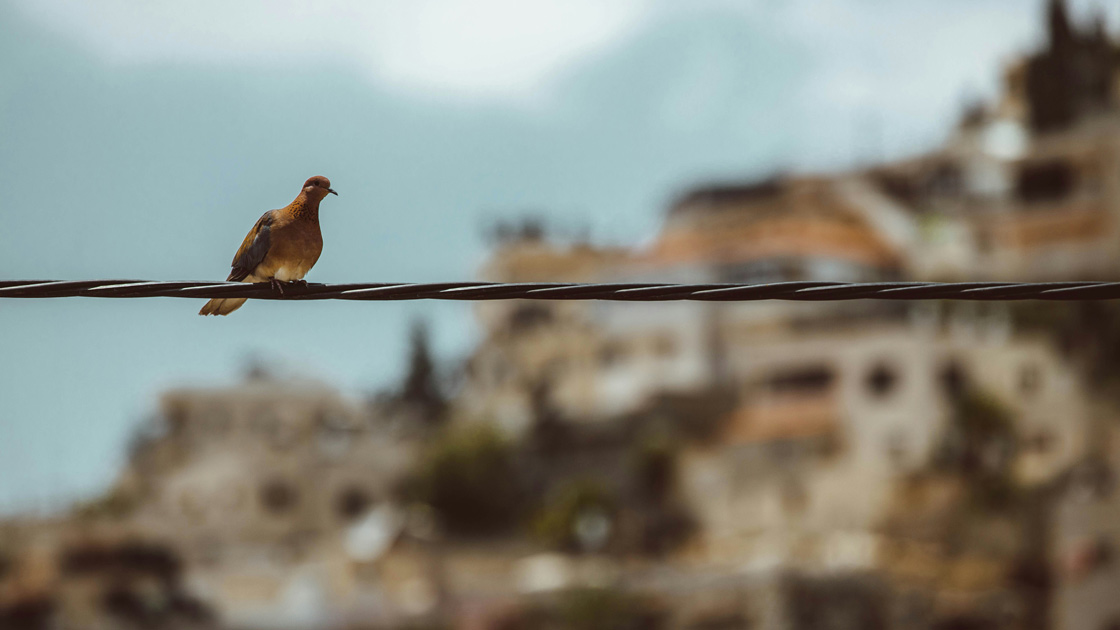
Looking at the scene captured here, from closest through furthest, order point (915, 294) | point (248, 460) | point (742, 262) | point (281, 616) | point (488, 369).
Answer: point (915, 294)
point (281, 616)
point (742, 262)
point (248, 460)
point (488, 369)

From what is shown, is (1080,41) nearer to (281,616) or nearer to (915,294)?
(281,616)

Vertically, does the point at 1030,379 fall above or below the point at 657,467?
above

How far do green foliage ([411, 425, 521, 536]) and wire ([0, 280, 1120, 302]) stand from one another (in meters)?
54.3

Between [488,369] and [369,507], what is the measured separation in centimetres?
1037

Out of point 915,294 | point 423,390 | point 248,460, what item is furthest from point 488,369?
point 915,294

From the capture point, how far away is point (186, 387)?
251 ft

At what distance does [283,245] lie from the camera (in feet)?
21.4

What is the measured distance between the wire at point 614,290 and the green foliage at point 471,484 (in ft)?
178

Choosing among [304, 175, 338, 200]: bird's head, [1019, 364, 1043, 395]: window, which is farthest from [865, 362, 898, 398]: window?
[304, 175, 338, 200]: bird's head

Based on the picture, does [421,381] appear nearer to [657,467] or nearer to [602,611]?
[657,467]

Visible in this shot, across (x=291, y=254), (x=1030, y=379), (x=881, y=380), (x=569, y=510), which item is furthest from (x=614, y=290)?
(x=1030, y=379)

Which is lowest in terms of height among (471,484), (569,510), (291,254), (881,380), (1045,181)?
(569,510)

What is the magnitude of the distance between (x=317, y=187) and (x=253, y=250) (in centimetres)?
48

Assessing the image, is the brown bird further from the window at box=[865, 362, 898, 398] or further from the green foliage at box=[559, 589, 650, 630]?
the window at box=[865, 362, 898, 398]
